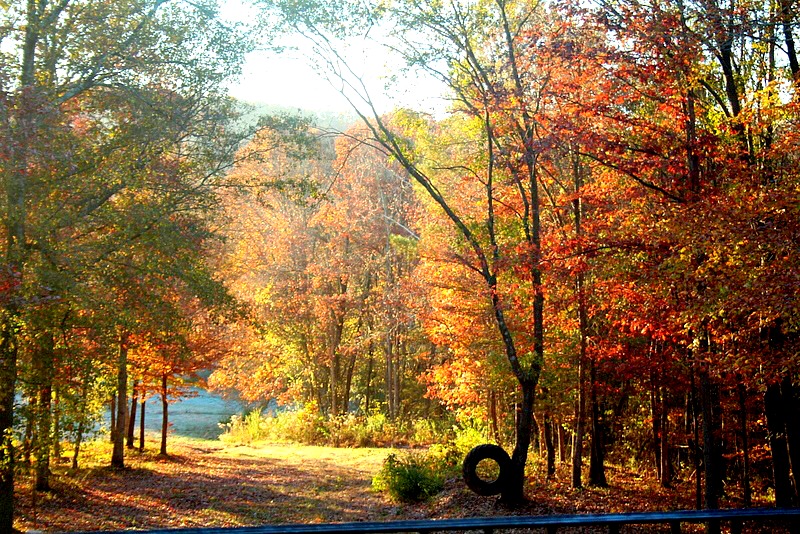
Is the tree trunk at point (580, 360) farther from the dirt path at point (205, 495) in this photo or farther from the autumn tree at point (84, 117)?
the autumn tree at point (84, 117)

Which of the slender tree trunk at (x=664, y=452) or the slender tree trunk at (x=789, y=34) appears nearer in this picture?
the slender tree trunk at (x=789, y=34)

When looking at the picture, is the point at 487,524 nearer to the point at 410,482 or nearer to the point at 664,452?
the point at 410,482

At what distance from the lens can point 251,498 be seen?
49.2 feet

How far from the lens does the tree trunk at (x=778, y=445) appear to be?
10.1 m

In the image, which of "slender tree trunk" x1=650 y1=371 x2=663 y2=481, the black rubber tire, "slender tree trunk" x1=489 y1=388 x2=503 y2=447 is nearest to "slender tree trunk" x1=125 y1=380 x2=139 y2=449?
"slender tree trunk" x1=489 y1=388 x2=503 y2=447

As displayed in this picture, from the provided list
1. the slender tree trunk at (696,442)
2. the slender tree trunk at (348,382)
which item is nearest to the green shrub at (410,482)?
the slender tree trunk at (696,442)

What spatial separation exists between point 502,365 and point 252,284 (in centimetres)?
1625

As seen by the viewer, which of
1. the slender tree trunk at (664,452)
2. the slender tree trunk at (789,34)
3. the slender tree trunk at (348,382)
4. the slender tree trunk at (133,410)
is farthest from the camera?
the slender tree trunk at (348,382)

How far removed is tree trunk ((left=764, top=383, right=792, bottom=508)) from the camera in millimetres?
10141

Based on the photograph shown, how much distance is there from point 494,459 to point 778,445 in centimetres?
453

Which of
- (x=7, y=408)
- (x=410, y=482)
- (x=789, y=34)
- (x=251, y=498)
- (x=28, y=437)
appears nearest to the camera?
(x=7, y=408)

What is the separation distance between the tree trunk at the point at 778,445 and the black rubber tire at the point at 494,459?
4194 mm

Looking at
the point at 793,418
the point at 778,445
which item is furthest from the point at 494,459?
the point at 793,418

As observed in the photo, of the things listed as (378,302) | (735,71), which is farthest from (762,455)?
(378,302)
